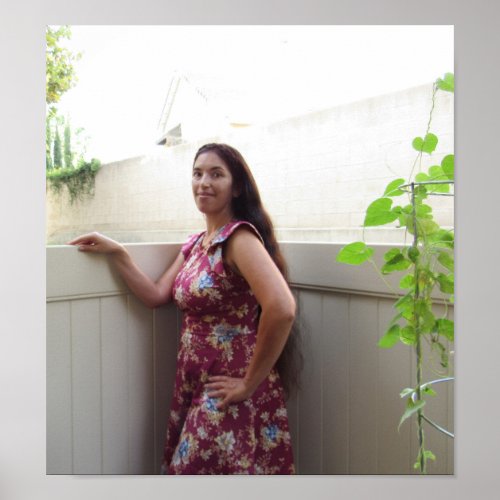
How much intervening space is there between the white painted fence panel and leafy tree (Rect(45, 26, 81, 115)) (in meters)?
0.40

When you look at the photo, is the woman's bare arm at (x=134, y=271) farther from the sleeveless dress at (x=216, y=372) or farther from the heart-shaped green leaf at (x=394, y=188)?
the heart-shaped green leaf at (x=394, y=188)

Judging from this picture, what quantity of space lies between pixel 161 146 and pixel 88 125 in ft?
0.62

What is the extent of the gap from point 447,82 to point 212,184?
0.64 metres

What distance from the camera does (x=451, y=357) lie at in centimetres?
179

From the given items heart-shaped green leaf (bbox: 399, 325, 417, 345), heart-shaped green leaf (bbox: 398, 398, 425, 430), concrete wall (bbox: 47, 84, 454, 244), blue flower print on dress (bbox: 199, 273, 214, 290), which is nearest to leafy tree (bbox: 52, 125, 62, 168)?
concrete wall (bbox: 47, 84, 454, 244)

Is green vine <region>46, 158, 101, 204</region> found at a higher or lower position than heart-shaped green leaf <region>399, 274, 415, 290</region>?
higher

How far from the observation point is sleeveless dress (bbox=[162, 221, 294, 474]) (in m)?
1.75

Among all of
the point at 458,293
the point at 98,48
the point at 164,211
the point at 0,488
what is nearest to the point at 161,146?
the point at 164,211

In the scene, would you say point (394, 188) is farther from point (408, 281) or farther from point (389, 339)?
point (389, 339)

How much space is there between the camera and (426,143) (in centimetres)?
174

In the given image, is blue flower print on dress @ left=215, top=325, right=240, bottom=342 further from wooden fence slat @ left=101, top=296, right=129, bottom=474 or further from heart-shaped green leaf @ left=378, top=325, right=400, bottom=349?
heart-shaped green leaf @ left=378, top=325, right=400, bottom=349

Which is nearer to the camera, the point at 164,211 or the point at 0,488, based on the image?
the point at 164,211

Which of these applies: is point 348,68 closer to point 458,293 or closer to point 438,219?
point 438,219

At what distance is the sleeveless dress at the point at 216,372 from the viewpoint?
5.73 feet
